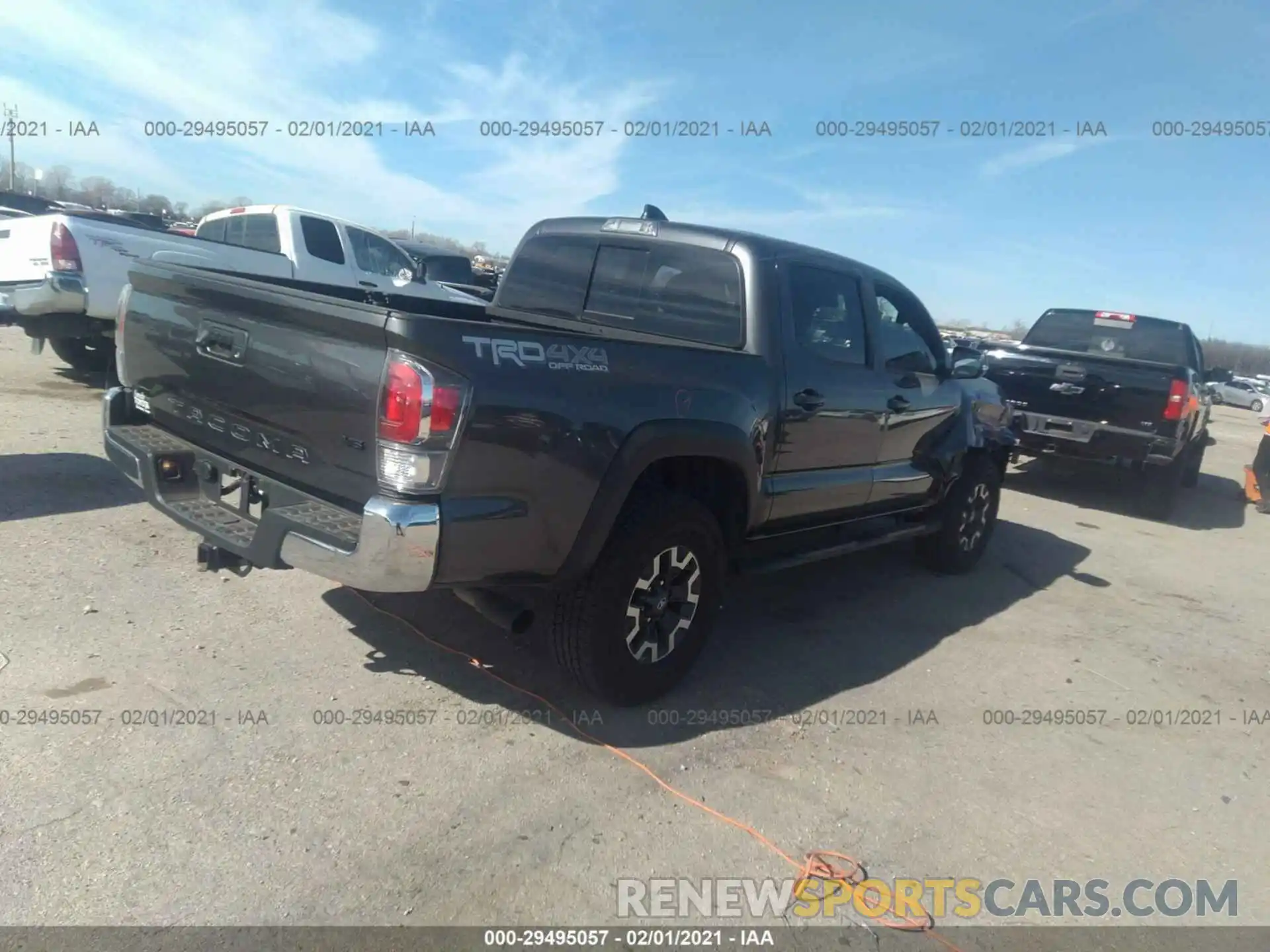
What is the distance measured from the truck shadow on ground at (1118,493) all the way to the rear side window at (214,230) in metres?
10.2

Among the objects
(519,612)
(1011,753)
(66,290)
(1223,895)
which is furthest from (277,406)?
(66,290)

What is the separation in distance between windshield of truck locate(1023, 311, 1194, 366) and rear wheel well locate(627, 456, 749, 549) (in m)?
7.25

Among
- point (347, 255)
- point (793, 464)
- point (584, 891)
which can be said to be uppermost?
point (347, 255)

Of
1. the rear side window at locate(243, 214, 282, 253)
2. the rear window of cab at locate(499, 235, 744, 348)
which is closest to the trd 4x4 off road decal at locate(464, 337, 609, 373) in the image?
the rear window of cab at locate(499, 235, 744, 348)

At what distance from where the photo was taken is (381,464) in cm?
278

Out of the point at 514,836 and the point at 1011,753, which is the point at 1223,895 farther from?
the point at 514,836

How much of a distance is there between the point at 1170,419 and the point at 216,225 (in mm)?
11169

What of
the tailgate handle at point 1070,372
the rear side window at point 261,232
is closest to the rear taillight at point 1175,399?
the tailgate handle at point 1070,372

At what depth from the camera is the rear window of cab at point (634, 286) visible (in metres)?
4.16

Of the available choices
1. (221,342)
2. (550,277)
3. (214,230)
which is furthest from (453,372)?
(214,230)

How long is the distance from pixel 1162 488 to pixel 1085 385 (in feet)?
6.24

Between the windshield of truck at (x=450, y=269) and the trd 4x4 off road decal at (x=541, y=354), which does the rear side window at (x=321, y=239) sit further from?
the trd 4x4 off road decal at (x=541, y=354)

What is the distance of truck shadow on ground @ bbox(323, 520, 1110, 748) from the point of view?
12.1 ft

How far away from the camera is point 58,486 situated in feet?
18.0
